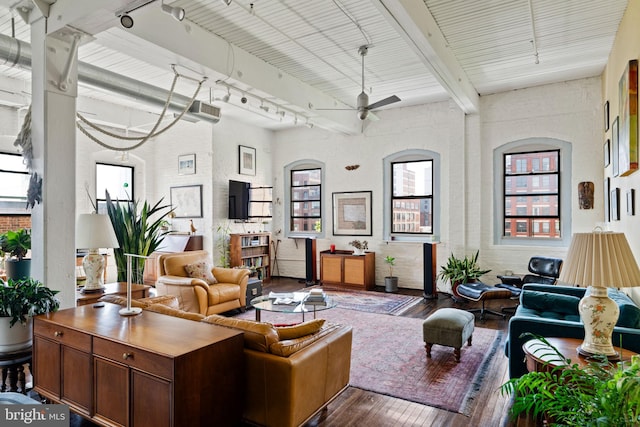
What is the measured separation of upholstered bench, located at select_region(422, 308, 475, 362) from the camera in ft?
12.8

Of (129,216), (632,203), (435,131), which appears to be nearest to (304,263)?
(435,131)

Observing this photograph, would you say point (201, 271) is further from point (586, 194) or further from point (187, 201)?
point (586, 194)

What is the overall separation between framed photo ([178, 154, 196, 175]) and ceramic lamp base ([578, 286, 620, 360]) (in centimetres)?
711

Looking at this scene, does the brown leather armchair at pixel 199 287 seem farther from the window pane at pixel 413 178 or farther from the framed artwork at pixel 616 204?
the framed artwork at pixel 616 204

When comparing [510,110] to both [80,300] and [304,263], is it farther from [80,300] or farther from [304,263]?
[80,300]

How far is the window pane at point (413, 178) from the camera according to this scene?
7.66m

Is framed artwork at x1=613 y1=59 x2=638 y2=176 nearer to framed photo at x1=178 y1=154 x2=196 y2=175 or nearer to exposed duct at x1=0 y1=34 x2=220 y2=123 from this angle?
exposed duct at x1=0 y1=34 x2=220 y2=123

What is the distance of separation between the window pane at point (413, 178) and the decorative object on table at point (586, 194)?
243cm

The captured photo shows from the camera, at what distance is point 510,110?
671 centimetres

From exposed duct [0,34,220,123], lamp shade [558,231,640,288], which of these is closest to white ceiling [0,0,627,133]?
exposed duct [0,34,220,123]

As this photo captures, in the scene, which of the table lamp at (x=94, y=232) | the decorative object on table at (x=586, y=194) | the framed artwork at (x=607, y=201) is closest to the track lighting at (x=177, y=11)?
the table lamp at (x=94, y=232)

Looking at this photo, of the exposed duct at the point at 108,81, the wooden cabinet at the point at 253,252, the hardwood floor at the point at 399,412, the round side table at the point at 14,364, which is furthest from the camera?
the wooden cabinet at the point at 253,252

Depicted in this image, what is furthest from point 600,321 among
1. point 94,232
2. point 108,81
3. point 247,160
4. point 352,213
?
point 247,160

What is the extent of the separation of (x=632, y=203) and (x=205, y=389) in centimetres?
384
